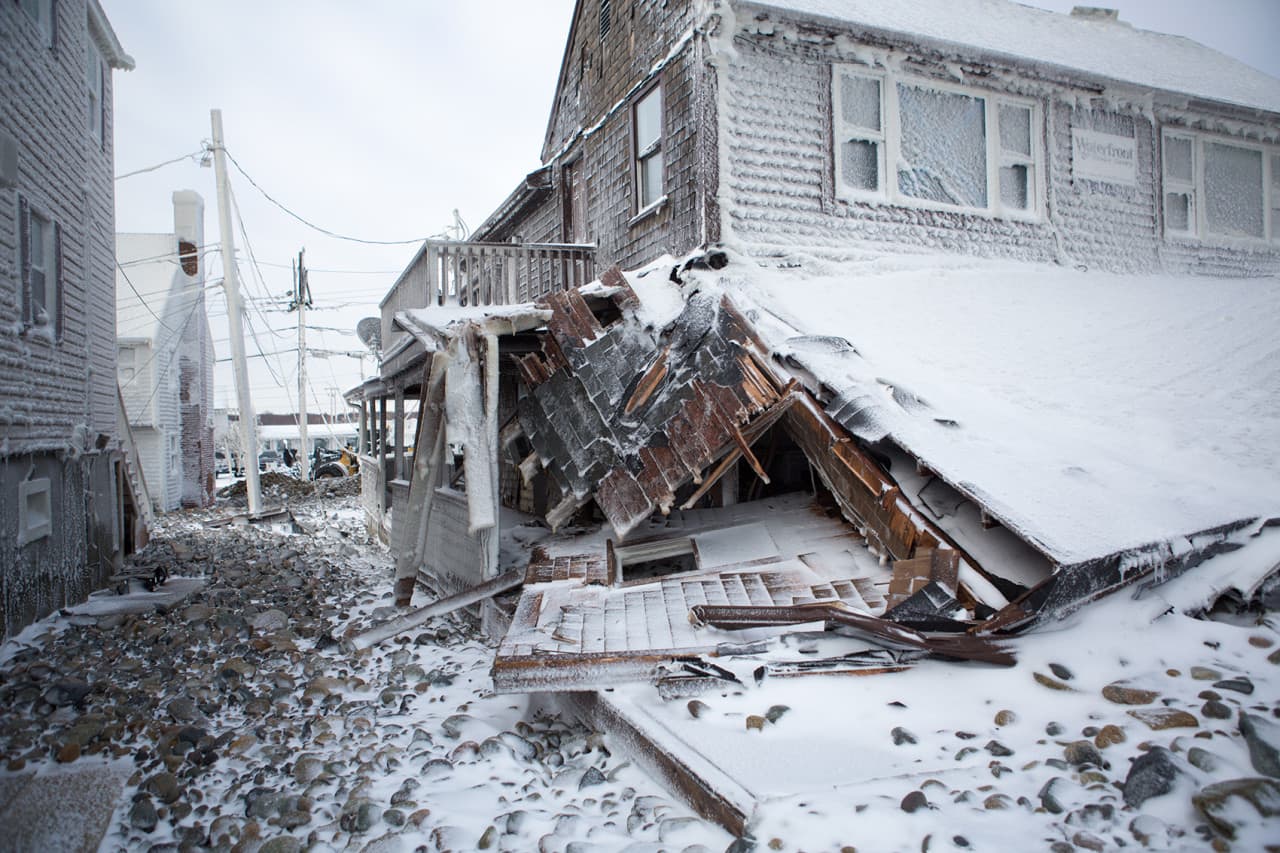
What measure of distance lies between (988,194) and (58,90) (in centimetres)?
1192

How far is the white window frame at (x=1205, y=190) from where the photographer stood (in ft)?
35.2

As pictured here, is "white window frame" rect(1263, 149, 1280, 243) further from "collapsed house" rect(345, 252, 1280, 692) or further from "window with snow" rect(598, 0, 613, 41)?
"window with snow" rect(598, 0, 613, 41)

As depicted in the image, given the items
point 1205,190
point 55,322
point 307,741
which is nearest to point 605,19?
point 55,322

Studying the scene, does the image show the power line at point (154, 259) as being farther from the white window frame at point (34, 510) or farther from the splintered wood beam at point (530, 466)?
the splintered wood beam at point (530, 466)

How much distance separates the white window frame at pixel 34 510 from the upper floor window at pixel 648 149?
7.52 metres

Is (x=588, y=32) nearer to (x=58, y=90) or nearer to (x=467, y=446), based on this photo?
(x=58, y=90)

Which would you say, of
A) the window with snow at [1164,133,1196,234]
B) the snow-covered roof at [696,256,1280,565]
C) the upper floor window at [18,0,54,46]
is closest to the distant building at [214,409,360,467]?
the upper floor window at [18,0,54,46]

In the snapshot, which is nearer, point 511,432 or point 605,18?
point 511,432

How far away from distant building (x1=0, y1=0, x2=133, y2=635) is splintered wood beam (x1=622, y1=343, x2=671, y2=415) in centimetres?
562

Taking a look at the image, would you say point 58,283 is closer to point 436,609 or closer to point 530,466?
point 530,466

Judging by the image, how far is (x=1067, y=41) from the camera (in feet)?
37.3

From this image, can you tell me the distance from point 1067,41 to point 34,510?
15.5m

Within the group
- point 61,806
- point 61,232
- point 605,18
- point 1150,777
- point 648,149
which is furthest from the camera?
point 605,18

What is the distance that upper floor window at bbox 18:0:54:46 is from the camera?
7453 millimetres
